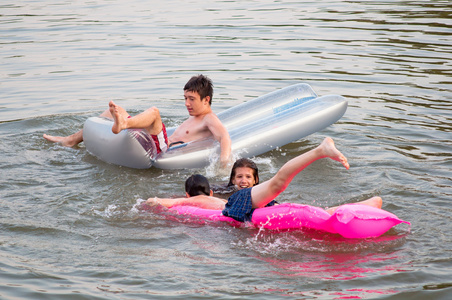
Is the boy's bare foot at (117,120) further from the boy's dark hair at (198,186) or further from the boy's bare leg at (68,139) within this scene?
the boy's bare leg at (68,139)

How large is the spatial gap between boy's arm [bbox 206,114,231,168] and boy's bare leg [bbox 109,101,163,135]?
0.52 meters

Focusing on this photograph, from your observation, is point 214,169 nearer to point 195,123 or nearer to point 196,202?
point 195,123

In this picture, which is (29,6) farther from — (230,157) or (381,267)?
(381,267)

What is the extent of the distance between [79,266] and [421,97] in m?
5.70

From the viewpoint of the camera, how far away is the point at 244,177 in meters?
4.62

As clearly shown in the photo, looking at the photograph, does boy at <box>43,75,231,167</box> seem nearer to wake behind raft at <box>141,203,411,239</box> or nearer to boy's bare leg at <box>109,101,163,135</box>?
boy's bare leg at <box>109,101,163,135</box>

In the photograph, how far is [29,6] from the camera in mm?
15898

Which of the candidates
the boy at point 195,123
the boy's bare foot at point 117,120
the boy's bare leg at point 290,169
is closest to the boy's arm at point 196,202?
the boy's bare leg at point 290,169

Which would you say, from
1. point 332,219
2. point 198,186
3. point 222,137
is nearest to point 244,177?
point 198,186

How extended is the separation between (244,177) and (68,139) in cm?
264

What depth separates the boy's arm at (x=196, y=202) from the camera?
14.5ft

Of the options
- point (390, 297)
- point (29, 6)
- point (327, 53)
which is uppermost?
point (29, 6)

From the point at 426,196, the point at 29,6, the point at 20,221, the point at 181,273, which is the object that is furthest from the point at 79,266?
the point at 29,6

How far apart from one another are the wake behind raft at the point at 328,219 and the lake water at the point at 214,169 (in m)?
0.07
